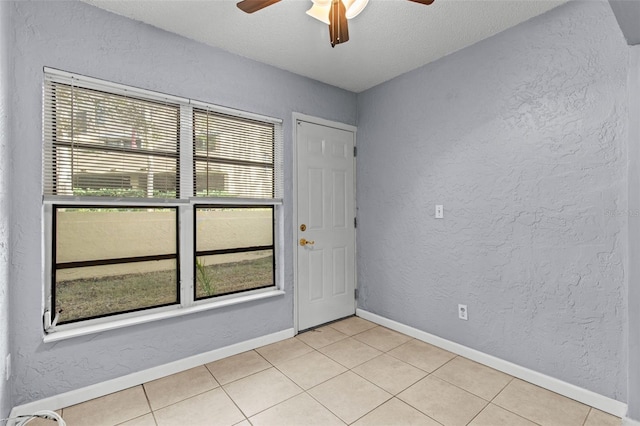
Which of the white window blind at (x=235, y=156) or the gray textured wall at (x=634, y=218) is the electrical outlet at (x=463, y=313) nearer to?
the gray textured wall at (x=634, y=218)

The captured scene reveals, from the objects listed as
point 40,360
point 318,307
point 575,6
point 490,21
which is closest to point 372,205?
point 318,307

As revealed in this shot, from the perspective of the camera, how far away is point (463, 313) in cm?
267

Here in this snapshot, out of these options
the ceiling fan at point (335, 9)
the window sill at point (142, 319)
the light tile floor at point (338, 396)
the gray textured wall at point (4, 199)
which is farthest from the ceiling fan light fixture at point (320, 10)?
the light tile floor at point (338, 396)

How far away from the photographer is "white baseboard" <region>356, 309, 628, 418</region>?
1928 millimetres

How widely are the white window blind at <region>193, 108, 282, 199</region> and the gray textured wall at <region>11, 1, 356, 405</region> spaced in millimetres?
159

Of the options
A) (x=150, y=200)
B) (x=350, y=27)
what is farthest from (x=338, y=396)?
(x=350, y=27)

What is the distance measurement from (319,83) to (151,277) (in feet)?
7.97

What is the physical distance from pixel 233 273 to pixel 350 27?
2237 mm

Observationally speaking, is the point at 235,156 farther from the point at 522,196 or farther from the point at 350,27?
the point at 522,196

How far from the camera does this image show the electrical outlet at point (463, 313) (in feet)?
8.70

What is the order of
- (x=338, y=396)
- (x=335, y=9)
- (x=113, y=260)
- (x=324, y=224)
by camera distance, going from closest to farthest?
(x=335, y=9) → (x=338, y=396) → (x=113, y=260) → (x=324, y=224)

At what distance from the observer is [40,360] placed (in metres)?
1.92

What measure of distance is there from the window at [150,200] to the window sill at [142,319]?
4 cm

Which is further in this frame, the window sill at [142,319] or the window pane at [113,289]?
the window pane at [113,289]
